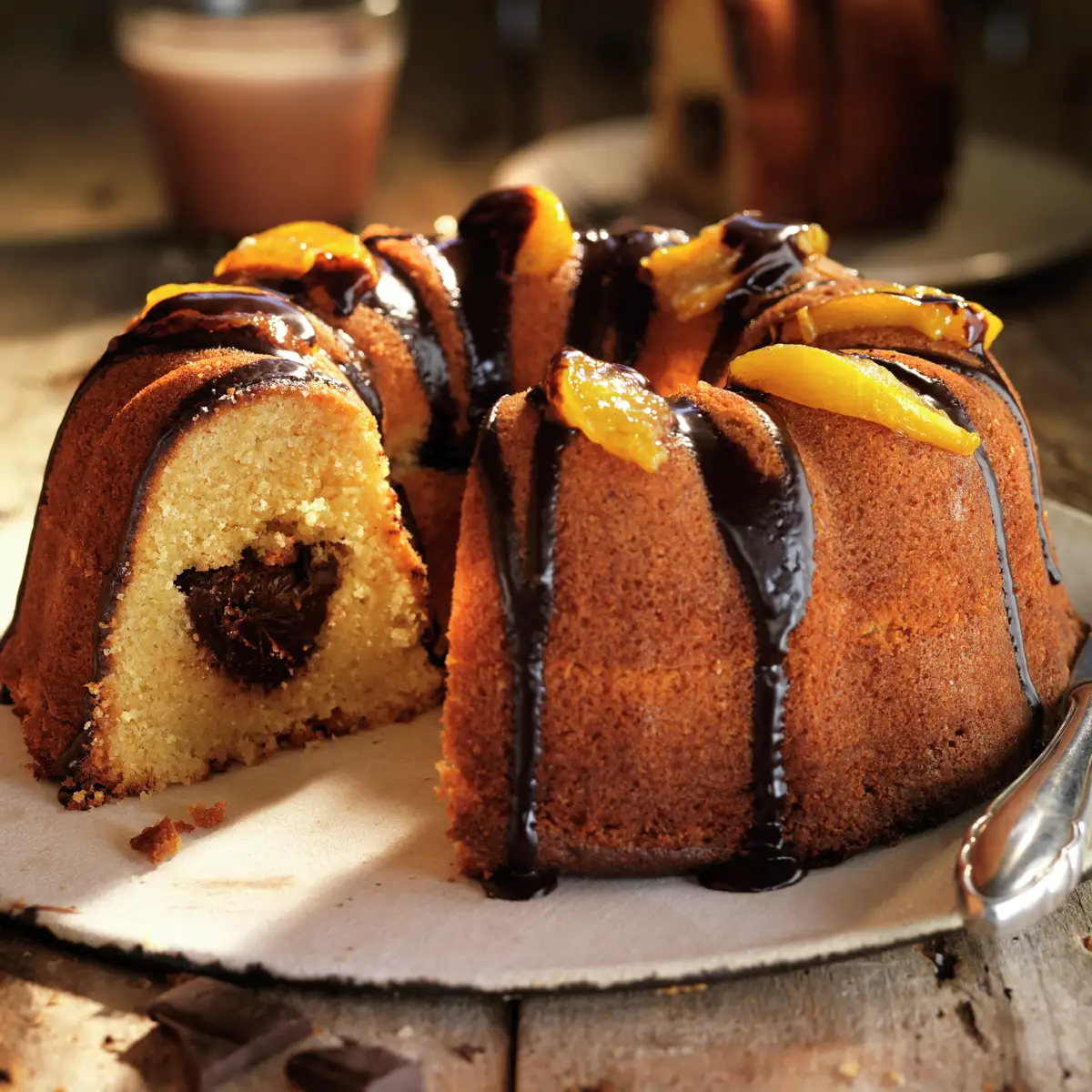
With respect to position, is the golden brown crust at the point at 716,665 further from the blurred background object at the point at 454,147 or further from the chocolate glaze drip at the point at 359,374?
the blurred background object at the point at 454,147

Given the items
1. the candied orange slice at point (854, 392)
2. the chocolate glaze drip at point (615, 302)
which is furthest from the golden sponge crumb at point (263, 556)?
the candied orange slice at point (854, 392)

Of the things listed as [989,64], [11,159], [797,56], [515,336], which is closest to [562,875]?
[515,336]

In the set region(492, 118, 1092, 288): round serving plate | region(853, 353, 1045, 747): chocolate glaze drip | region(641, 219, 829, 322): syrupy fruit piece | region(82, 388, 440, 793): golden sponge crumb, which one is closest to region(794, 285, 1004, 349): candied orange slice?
region(853, 353, 1045, 747): chocolate glaze drip

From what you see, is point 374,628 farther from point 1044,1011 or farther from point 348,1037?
point 1044,1011

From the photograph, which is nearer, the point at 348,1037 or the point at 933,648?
the point at 348,1037

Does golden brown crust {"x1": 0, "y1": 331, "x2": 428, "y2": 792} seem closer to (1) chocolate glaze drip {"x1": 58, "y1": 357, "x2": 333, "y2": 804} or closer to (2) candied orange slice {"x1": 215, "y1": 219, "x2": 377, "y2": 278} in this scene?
(1) chocolate glaze drip {"x1": 58, "y1": 357, "x2": 333, "y2": 804}

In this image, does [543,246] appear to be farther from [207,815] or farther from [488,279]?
[207,815]
